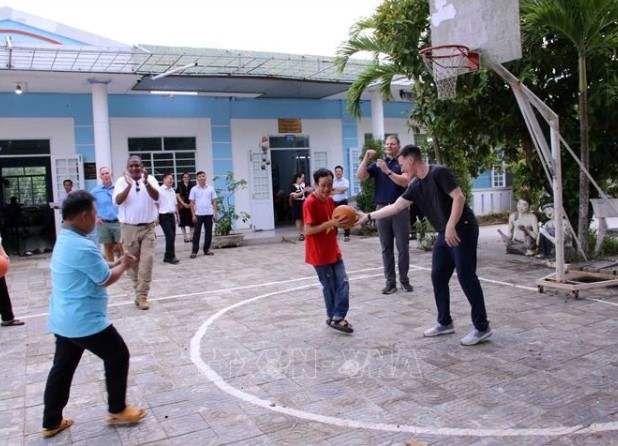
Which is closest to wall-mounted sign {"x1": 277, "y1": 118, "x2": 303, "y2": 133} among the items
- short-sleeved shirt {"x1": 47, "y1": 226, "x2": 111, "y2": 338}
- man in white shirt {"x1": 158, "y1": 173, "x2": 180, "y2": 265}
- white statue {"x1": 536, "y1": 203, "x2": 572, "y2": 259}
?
man in white shirt {"x1": 158, "y1": 173, "x2": 180, "y2": 265}

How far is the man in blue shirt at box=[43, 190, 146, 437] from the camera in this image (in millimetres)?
3342

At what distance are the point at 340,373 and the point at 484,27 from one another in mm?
4258

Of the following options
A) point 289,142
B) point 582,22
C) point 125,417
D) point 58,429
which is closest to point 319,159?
point 289,142

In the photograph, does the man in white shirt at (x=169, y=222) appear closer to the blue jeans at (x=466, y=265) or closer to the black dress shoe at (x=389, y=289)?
the black dress shoe at (x=389, y=289)

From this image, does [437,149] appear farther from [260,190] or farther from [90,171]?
[90,171]

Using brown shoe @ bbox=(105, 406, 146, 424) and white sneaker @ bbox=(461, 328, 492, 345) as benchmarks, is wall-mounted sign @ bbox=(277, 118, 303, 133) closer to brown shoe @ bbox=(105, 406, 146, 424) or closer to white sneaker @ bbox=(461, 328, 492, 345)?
white sneaker @ bbox=(461, 328, 492, 345)

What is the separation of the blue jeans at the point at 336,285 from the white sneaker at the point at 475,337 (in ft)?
3.57

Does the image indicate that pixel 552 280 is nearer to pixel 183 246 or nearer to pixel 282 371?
pixel 282 371

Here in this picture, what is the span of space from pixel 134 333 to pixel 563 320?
413cm

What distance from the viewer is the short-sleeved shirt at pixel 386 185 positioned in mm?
6828

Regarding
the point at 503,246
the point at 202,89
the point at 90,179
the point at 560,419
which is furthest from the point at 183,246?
the point at 560,419

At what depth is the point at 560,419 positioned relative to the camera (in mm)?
3418

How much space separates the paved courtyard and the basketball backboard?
2.75 meters

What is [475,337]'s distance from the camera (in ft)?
15.8
